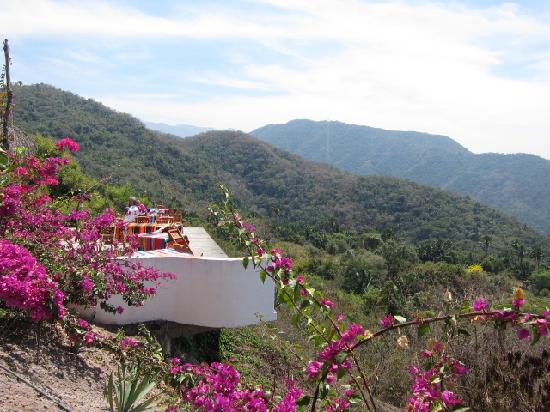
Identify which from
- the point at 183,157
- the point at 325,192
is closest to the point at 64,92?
the point at 183,157

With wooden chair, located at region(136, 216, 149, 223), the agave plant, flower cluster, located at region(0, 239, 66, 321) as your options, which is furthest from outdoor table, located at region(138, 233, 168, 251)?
flower cluster, located at region(0, 239, 66, 321)

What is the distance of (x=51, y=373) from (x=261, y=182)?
68.3 meters

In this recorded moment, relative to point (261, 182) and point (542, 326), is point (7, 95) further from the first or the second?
point (261, 182)

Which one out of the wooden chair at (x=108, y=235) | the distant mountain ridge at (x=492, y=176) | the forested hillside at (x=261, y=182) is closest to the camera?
the wooden chair at (x=108, y=235)

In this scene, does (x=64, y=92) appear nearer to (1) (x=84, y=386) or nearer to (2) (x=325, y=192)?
(2) (x=325, y=192)

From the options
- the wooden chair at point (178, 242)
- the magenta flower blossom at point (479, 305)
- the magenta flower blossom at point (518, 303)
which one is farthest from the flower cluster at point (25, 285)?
the wooden chair at point (178, 242)

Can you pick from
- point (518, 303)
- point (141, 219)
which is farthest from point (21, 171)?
point (141, 219)

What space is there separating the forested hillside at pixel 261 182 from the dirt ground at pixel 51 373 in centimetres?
3161

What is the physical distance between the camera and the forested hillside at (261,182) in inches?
1725

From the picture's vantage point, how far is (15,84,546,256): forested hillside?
43.8 m

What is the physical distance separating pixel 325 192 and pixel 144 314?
62528 millimetres

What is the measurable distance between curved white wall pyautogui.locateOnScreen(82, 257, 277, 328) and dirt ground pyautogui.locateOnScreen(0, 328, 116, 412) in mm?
1282

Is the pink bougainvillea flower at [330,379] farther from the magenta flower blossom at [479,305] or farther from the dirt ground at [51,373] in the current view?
the dirt ground at [51,373]

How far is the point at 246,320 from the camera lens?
218 inches
